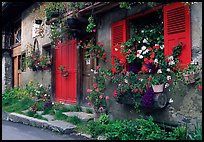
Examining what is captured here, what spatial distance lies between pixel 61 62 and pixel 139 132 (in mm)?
5169

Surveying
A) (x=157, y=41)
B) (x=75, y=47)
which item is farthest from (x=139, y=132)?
(x=75, y=47)

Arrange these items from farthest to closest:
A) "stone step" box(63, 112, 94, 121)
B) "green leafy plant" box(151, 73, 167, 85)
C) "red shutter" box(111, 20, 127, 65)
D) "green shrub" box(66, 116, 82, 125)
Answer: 1. "stone step" box(63, 112, 94, 121)
2. "green shrub" box(66, 116, 82, 125)
3. "red shutter" box(111, 20, 127, 65)
4. "green leafy plant" box(151, 73, 167, 85)

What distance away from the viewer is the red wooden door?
9.07 m

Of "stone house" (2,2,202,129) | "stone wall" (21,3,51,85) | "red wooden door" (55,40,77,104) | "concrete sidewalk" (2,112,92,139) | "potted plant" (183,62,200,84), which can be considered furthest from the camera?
"stone wall" (21,3,51,85)

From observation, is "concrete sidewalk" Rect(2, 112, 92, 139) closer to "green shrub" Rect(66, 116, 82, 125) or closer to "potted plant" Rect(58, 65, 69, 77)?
"green shrub" Rect(66, 116, 82, 125)

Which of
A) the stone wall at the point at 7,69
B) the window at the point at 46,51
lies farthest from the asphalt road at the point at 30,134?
the stone wall at the point at 7,69

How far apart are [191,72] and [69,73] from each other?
5066 mm

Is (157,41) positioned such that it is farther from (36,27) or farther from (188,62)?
(36,27)

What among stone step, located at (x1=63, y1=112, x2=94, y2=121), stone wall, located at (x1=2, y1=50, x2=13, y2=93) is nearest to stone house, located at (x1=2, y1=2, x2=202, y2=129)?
stone step, located at (x1=63, y1=112, x2=94, y2=121)

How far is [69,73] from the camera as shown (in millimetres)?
9281

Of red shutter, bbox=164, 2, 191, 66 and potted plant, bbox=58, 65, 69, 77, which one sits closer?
red shutter, bbox=164, 2, 191, 66

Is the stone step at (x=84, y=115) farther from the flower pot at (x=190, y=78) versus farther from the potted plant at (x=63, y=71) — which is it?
the flower pot at (x=190, y=78)

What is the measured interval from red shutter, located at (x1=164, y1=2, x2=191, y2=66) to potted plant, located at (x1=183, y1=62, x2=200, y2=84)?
15cm

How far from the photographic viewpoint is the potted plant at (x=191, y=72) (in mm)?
4922
